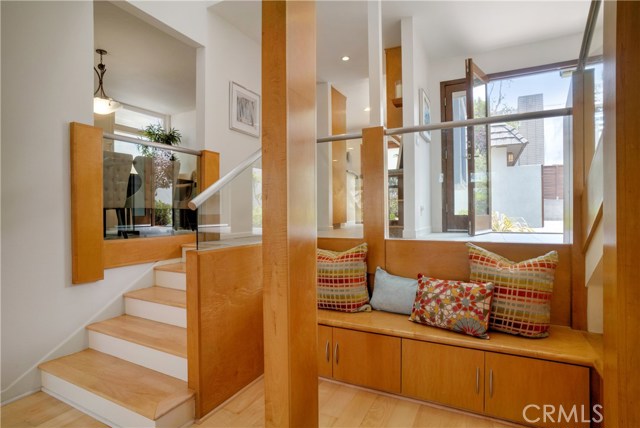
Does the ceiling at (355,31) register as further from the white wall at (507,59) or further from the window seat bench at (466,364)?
the window seat bench at (466,364)

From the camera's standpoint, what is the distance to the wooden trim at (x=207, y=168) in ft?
11.5

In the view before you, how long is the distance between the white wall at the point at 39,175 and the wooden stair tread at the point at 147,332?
0.67ft

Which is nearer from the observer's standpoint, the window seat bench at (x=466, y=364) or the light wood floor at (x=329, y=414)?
the window seat bench at (x=466, y=364)

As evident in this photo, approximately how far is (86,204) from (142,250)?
631 millimetres

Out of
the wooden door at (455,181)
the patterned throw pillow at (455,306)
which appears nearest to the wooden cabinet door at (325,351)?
the patterned throw pillow at (455,306)

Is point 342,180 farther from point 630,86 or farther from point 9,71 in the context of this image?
point 9,71

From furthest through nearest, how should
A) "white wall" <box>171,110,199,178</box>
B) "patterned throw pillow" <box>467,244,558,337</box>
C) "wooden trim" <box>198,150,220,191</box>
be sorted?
"white wall" <box>171,110,199,178</box> → "wooden trim" <box>198,150,220,191</box> → "patterned throw pillow" <box>467,244,558,337</box>

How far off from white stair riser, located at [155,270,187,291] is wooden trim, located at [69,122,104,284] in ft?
1.68

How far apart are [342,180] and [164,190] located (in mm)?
1767

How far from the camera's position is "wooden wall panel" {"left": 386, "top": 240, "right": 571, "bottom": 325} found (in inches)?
77.9

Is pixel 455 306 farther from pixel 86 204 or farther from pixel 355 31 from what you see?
pixel 355 31

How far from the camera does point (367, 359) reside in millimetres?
2057

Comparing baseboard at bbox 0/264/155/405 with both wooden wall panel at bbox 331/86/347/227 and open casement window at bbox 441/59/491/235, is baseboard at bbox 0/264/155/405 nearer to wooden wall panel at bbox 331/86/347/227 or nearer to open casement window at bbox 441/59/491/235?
wooden wall panel at bbox 331/86/347/227

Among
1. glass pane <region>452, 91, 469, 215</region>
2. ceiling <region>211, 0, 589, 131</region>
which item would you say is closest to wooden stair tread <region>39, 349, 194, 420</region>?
glass pane <region>452, 91, 469, 215</region>
